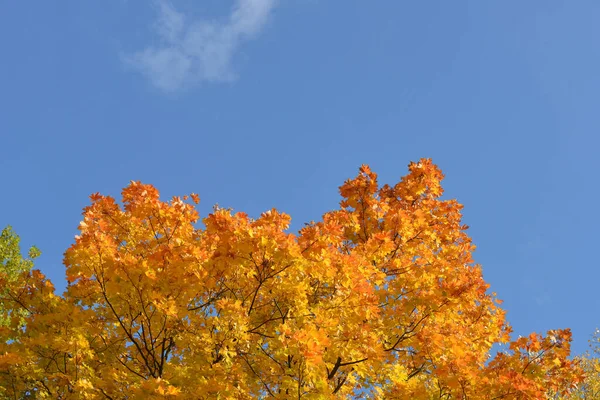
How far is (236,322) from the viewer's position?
7.69 metres

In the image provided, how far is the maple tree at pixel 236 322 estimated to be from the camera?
25.7 feet

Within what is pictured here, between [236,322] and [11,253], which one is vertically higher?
Result: [11,253]

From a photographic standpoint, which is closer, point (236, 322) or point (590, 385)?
point (236, 322)

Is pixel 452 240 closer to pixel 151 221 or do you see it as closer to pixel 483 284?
pixel 483 284

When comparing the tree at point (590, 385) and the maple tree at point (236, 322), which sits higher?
the tree at point (590, 385)

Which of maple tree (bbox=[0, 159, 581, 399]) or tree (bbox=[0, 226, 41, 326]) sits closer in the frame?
maple tree (bbox=[0, 159, 581, 399])

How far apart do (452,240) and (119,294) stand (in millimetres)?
9030

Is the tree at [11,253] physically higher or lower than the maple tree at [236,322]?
higher

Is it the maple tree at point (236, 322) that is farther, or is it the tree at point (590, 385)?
the tree at point (590, 385)

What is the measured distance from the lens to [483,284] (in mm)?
11094

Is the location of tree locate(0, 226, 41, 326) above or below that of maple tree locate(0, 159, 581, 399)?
above

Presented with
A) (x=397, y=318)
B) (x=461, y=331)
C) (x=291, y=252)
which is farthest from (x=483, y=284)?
(x=291, y=252)

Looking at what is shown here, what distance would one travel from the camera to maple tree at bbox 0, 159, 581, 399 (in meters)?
7.84

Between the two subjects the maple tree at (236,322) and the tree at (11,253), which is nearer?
the maple tree at (236,322)
